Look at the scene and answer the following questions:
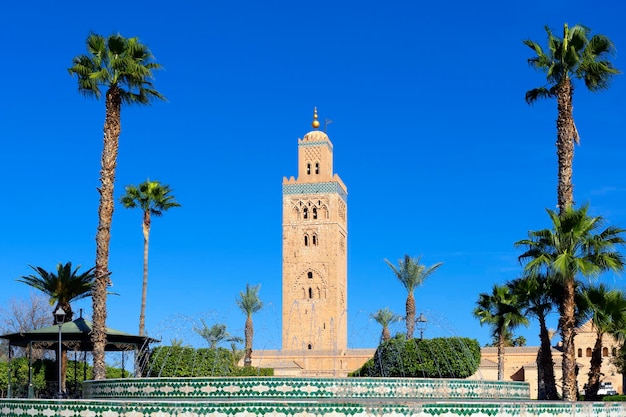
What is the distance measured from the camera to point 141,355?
23578 mm

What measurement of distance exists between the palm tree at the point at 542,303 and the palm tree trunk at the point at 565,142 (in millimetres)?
2370

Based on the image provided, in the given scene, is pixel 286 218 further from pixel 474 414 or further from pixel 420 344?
pixel 474 414

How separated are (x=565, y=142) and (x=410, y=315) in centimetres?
2060

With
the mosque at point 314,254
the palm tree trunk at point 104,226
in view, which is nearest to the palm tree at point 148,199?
the palm tree trunk at point 104,226

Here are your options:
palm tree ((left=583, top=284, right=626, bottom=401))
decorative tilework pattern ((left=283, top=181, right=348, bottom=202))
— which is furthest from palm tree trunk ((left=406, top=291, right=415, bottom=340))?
decorative tilework pattern ((left=283, top=181, right=348, bottom=202))

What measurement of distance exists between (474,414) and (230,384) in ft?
13.5

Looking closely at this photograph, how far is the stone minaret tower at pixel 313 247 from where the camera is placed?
6016 cm

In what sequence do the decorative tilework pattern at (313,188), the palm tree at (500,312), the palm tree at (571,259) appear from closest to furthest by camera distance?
the palm tree at (571,259), the palm tree at (500,312), the decorative tilework pattern at (313,188)

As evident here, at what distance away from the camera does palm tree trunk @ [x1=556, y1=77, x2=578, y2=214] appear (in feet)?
62.4

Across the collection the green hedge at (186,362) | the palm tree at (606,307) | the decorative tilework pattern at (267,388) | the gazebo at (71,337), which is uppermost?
the palm tree at (606,307)

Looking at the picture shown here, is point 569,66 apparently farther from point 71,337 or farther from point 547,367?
point 71,337

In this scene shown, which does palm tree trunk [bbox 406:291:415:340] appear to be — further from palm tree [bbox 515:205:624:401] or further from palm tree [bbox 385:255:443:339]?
palm tree [bbox 515:205:624:401]

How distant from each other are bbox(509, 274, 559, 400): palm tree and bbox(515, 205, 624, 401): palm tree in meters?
1.61

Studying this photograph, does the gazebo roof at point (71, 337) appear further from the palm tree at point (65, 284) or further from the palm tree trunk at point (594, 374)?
the palm tree trunk at point (594, 374)
